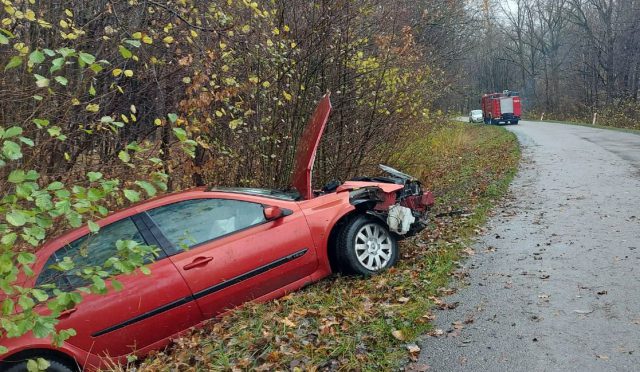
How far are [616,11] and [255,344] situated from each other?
163 ft

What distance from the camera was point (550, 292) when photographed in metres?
5.29

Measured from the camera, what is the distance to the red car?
4848 millimetres

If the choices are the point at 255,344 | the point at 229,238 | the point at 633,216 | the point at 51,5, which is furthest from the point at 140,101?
the point at 633,216

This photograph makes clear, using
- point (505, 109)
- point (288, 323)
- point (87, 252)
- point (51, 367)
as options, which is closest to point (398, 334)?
point (288, 323)

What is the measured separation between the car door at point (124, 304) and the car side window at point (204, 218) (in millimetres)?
227

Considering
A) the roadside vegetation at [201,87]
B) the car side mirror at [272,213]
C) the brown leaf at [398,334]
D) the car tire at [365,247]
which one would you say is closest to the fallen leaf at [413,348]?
the brown leaf at [398,334]

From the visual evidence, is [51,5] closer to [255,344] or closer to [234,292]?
[234,292]

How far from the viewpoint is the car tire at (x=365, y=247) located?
19.9 ft

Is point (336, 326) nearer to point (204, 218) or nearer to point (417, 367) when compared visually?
point (417, 367)

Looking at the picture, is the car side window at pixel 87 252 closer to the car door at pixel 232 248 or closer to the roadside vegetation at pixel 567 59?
the car door at pixel 232 248

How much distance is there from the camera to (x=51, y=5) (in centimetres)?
764

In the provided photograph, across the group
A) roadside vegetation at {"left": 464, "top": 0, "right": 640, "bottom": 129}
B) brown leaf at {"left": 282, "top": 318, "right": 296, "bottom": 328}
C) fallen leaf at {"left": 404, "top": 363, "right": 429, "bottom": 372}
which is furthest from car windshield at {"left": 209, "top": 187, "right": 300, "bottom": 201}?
roadside vegetation at {"left": 464, "top": 0, "right": 640, "bottom": 129}

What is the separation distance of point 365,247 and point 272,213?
124 cm

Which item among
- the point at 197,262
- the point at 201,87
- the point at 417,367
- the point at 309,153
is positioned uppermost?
the point at 201,87
